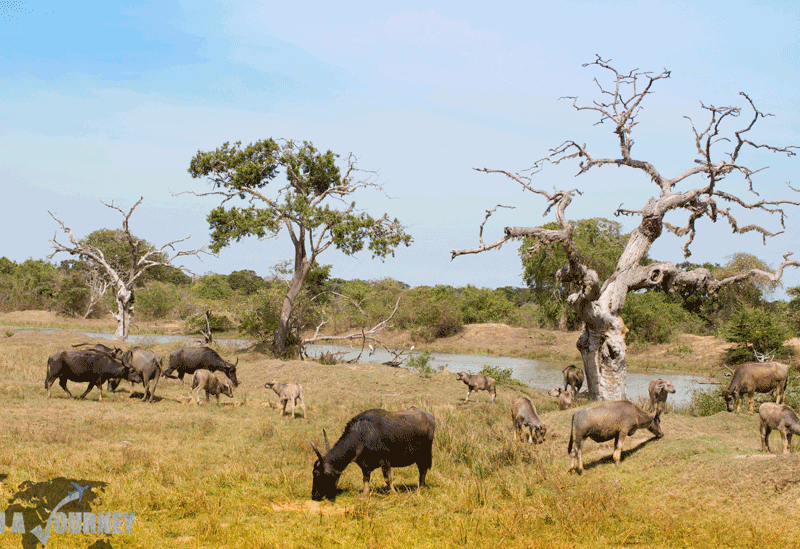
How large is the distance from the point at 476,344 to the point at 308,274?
2147cm

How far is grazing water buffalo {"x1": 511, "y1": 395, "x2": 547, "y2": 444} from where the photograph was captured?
37.1 feet

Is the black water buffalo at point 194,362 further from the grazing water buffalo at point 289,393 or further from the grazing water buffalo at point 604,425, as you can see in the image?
the grazing water buffalo at point 604,425

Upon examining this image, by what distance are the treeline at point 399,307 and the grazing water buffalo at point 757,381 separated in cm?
1549

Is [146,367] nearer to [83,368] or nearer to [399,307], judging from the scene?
[83,368]

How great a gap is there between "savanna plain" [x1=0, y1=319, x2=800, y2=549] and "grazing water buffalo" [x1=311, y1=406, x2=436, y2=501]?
0.32 metres

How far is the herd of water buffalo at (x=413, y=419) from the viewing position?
797 centimetres

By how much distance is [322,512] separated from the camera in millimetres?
7508

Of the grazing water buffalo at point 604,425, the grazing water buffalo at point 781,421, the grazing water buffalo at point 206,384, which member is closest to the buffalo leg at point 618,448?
the grazing water buffalo at point 604,425

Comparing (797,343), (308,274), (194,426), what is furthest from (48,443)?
(797,343)

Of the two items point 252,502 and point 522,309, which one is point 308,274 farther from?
point 522,309

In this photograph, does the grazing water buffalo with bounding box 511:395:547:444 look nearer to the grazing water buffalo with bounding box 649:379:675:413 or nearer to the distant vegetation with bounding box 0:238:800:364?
the grazing water buffalo with bounding box 649:379:675:413

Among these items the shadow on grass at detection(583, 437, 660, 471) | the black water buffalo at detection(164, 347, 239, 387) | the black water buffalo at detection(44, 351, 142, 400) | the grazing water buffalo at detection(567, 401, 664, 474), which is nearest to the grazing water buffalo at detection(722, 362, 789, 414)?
the shadow on grass at detection(583, 437, 660, 471)

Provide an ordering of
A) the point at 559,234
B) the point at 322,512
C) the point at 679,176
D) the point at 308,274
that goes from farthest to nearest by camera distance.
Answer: the point at 308,274, the point at 679,176, the point at 559,234, the point at 322,512

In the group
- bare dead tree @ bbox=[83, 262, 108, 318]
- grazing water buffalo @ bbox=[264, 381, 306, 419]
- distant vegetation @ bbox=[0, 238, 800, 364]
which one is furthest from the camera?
bare dead tree @ bbox=[83, 262, 108, 318]
